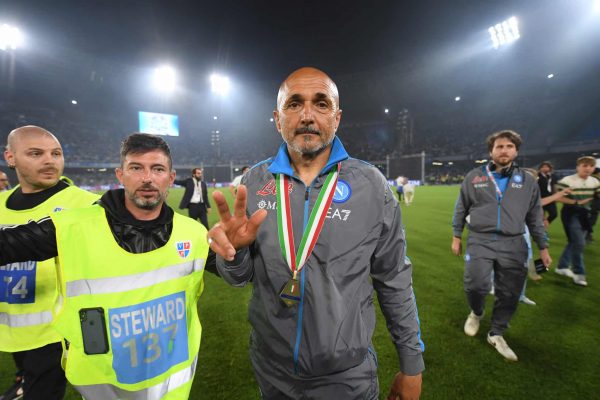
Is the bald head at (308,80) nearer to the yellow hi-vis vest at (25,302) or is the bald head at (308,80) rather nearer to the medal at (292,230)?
the medal at (292,230)

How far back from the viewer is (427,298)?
452 centimetres

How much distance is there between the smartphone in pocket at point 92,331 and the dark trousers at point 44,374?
105 centimetres

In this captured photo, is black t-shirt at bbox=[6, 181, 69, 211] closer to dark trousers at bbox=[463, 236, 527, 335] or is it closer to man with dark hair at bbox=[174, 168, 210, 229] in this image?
dark trousers at bbox=[463, 236, 527, 335]

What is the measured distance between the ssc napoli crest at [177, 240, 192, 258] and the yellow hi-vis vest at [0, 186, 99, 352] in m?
1.28

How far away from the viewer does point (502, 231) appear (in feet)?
10.3

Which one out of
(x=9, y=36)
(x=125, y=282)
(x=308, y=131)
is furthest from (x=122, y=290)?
(x=9, y=36)

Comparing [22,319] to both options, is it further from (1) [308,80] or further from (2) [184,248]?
(1) [308,80]

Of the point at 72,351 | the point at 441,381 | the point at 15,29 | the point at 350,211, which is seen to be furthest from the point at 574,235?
the point at 15,29

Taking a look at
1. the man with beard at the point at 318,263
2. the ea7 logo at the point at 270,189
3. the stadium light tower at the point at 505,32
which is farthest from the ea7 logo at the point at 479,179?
the stadium light tower at the point at 505,32

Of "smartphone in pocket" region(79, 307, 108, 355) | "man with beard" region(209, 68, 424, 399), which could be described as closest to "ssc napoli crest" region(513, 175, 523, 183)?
"man with beard" region(209, 68, 424, 399)

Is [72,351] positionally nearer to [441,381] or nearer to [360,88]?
[441,381]

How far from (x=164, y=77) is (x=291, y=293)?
4067 centimetres

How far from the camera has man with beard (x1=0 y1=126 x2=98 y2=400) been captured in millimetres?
1995

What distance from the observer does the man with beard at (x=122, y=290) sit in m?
1.42
